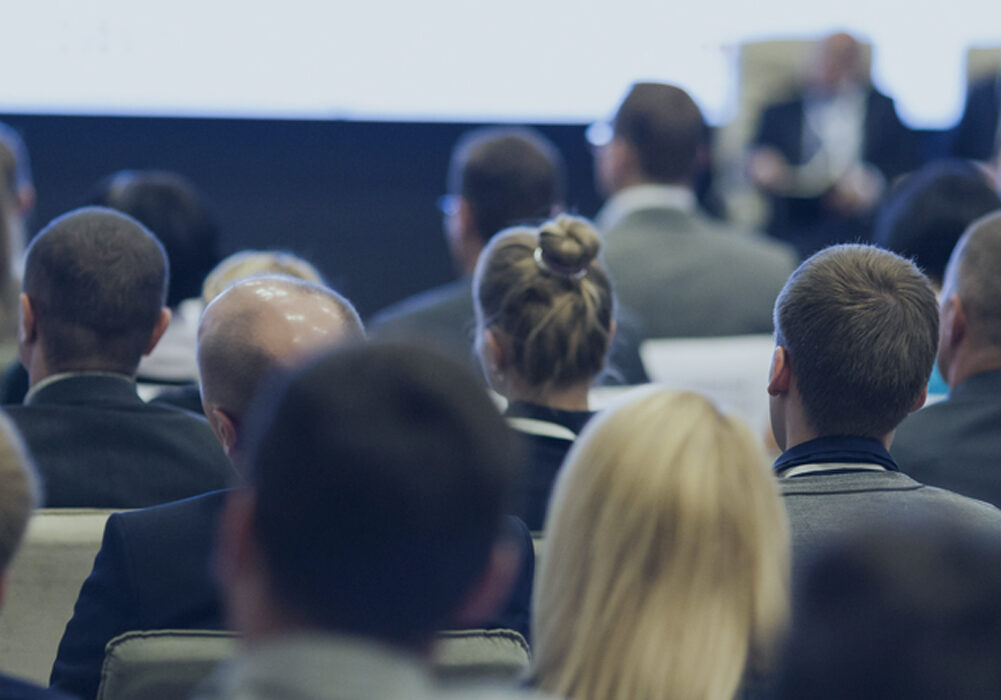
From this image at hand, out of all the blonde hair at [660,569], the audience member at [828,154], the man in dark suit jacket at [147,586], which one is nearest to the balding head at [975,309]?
the man in dark suit jacket at [147,586]

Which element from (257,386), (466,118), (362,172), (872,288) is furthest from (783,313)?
(362,172)

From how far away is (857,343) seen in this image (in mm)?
2070

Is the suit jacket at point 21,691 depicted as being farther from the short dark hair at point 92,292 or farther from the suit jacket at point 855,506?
the short dark hair at point 92,292

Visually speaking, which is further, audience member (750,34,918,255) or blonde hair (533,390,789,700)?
audience member (750,34,918,255)

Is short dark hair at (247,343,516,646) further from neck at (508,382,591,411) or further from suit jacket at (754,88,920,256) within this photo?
suit jacket at (754,88,920,256)

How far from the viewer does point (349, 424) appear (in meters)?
1.03

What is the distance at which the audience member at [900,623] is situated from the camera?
2.88 feet

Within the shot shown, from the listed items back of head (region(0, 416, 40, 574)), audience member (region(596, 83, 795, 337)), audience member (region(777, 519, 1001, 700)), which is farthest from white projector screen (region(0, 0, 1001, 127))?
audience member (region(777, 519, 1001, 700))

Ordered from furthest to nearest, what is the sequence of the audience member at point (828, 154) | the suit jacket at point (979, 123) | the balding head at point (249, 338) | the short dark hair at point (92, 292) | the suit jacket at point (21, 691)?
the suit jacket at point (979, 123) → the audience member at point (828, 154) → the short dark hair at point (92, 292) → the balding head at point (249, 338) → the suit jacket at point (21, 691)

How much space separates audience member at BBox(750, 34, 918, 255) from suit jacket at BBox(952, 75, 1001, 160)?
0.24 m

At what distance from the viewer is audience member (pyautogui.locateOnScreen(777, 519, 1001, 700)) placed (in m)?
0.88

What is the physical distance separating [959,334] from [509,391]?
868 millimetres

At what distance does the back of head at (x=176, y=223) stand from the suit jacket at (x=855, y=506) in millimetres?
1920

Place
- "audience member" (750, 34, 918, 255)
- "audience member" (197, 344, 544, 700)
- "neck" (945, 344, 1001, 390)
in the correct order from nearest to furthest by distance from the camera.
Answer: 1. "audience member" (197, 344, 544, 700)
2. "neck" (945, 344, 1001, 390)
3. "audience member" (750, 34, 918, 255)
